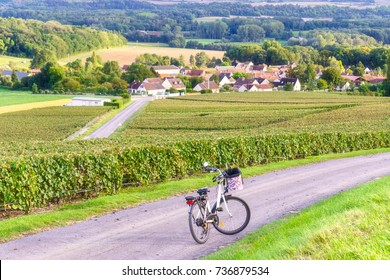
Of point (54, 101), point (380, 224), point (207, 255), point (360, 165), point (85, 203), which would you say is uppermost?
point (380, 224)

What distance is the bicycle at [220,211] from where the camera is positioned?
14.4 meters

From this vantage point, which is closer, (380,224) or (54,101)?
(380,224)

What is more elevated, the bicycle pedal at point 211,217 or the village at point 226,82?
the bicycle pedal at point 211,217

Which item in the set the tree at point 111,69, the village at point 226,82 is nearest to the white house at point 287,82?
the village at point 226,82

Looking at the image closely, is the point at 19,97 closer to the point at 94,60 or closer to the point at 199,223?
the point at 94,60

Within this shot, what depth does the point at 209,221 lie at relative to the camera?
14688 mm

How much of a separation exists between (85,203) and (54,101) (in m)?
103

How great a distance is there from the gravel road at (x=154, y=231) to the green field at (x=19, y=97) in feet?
319

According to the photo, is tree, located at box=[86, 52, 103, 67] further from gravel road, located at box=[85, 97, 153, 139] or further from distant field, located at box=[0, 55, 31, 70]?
gravel road, located at box=[85, 97, 153, 139]

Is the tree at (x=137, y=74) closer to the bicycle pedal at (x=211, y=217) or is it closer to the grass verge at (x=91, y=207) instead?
the grass verge at (x=91, y=207)

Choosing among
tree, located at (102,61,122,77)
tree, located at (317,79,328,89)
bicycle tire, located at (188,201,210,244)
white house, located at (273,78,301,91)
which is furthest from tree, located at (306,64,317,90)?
bicycle tire, located at (188,201,210,244)

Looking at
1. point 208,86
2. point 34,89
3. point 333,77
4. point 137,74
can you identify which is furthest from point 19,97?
point 333,77
